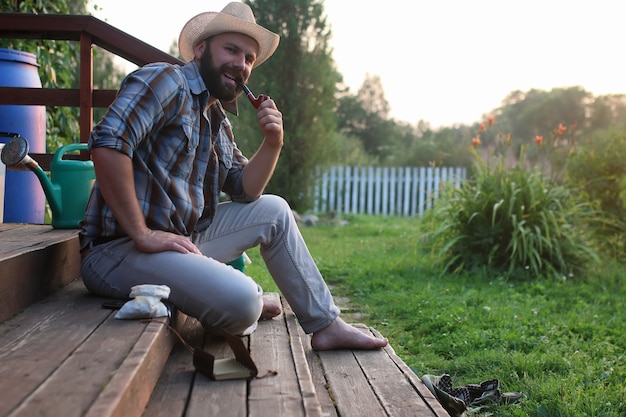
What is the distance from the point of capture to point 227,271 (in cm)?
194

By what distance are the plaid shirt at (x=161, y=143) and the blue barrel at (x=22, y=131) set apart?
4.88 feet

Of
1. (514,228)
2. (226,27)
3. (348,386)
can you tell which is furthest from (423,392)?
(514,228)

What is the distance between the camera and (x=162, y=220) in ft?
6.92

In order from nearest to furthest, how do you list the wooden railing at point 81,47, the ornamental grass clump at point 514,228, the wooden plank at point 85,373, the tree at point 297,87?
the wooden plank at point 85,373 < the wooden railing at point 81,47 < the ornamental grass clump at point 514,228 < the tree at point 297,87

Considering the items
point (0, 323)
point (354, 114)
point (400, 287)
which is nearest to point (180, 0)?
point (400, 287)

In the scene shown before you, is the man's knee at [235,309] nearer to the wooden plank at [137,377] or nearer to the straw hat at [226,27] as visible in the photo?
the wooden plank at [137,377]

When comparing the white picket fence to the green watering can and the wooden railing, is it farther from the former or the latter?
the green watering can

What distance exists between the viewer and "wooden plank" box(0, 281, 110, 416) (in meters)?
1.29

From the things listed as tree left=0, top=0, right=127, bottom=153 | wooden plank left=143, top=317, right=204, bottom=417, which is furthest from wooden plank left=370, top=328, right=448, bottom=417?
tree left=0, top=0, right=127, bottom=153

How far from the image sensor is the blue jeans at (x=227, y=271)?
192cm

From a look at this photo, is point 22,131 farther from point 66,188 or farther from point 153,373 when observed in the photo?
point 153,373

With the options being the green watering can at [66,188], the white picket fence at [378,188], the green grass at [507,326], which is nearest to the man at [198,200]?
the green grass at [507,326]

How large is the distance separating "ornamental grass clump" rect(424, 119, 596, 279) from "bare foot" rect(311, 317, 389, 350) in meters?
2.76

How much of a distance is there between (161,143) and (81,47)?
1789 millimetres
